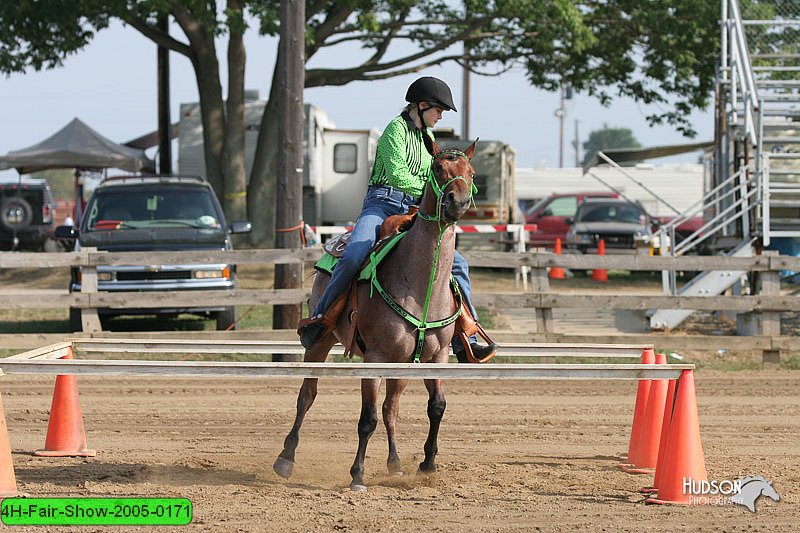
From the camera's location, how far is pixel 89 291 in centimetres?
1475

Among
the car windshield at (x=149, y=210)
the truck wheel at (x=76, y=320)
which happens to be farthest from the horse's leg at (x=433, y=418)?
the car windshield at (x=149, y=210)

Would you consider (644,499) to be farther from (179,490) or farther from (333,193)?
(333,193)

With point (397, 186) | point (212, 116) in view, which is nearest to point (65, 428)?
point (397, 186)

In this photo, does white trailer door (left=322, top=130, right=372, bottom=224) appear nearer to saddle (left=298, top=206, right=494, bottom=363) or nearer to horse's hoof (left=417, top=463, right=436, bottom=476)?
saddle (left=298, top=206, right=494, bottom=363)

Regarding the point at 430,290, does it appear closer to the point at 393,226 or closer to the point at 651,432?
the point at 393,226

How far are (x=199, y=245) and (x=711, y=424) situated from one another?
8.26 meters

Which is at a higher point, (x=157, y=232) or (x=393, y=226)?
(x=393, y=226)

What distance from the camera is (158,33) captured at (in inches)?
1044

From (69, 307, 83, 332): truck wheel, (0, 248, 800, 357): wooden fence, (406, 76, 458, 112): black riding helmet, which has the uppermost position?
(406, 76, 458, 112): black riding helmet

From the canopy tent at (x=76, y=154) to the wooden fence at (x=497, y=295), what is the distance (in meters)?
15.9

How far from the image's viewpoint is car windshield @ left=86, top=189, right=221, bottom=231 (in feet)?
54.6

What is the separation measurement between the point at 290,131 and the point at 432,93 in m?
6.84

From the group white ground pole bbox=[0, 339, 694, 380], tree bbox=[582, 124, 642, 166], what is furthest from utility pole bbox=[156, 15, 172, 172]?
tree bbox=[582, 124, 642, 166]

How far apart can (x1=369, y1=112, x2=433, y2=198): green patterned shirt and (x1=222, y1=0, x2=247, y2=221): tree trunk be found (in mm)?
19554
